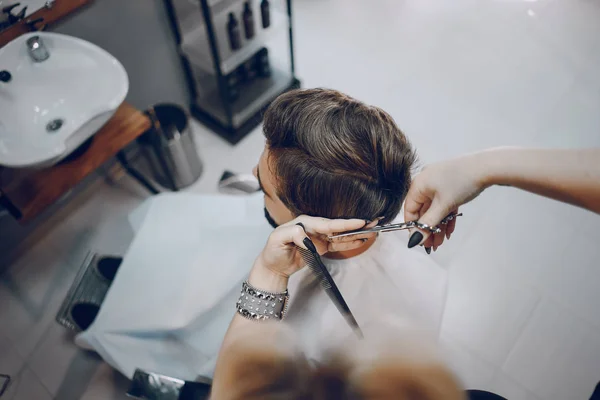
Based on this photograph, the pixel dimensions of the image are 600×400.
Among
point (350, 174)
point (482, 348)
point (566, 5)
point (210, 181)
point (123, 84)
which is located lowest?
point (482, 348)

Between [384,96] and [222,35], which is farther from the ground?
[222,35]

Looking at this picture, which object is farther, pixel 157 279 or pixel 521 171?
pixel 157 279

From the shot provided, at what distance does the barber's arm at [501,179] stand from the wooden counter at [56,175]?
3.99 ft

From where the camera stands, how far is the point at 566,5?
3.14m

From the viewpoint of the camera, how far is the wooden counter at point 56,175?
152 centimetres

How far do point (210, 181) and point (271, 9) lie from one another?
1032 millimetres

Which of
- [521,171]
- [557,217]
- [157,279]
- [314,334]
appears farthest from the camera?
[557,217]

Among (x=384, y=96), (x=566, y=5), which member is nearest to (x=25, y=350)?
(x=384, y=96)

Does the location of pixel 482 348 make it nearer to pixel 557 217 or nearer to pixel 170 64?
pixel 557 217

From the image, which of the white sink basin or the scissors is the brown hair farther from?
the white sink basin

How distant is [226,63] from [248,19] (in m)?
0.27

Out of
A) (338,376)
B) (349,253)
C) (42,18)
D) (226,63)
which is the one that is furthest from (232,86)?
(338,376)

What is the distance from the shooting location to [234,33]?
2.13m

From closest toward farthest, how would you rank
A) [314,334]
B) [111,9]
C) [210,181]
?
[314,334] → [111,9] → [210,181]
